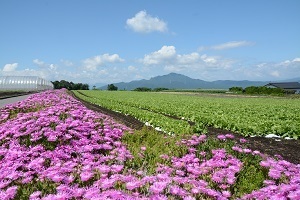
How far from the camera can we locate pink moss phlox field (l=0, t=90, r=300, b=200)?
3913 mm

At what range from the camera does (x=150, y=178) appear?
168 inches

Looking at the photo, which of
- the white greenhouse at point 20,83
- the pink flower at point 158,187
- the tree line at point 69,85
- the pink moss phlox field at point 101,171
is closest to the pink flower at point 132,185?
the pink moss phlox field at point 101,171

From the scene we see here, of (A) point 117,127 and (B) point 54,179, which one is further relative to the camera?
(A) point 117,127

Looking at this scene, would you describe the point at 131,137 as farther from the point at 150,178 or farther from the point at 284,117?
the point at 284,117

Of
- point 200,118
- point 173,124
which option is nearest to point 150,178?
point 173,124

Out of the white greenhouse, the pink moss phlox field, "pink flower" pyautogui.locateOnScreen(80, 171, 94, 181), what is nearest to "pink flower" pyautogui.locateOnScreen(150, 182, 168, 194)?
the pink moss phlox field

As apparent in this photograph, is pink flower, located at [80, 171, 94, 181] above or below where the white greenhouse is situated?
below

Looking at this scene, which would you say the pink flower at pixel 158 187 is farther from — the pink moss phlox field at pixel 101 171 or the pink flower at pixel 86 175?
the pink flower at pixel 86 175

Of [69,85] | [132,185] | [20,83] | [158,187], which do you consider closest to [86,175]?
[132,185]

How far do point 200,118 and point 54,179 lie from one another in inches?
589

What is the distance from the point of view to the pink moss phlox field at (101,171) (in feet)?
12.8

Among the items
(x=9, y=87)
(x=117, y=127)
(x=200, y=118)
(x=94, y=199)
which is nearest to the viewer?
(x=94, y=199)

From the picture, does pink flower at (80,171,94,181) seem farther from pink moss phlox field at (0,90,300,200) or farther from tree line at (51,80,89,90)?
tree line at (51,80,89,90)

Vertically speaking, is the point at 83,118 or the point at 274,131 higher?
the point at 83,118
